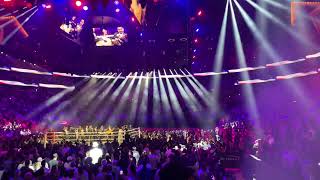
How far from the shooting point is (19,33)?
60.0ft

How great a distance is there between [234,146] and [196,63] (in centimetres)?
955

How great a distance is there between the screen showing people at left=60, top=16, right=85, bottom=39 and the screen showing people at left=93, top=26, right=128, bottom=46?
31.1 inches

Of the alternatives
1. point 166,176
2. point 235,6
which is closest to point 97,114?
point 235,6

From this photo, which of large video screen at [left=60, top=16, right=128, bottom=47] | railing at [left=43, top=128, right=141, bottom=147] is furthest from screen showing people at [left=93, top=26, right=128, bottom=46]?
railing at [left=43, top=128, right=141, bottom=147]

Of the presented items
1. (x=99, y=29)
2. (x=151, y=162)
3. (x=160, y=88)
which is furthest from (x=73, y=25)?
(x=160, y=88)

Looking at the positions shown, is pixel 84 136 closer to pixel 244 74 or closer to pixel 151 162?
pixel 244 74

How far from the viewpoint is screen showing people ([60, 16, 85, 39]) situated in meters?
18.6

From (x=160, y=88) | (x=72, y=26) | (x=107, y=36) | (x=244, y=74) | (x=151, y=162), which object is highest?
(x=72, y=26)

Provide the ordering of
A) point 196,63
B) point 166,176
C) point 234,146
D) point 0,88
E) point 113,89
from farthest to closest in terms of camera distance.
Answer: point 113,89
point 196,63
point 0,88
point 234,146
point 166,176

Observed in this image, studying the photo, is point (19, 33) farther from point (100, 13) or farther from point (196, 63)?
point (196, 63)

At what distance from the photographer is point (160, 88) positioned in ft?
103

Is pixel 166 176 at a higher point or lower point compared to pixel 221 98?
lower

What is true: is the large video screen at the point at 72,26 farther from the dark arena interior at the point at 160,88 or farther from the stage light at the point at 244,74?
the stage light at the point at 244,74

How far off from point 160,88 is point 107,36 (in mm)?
12202
